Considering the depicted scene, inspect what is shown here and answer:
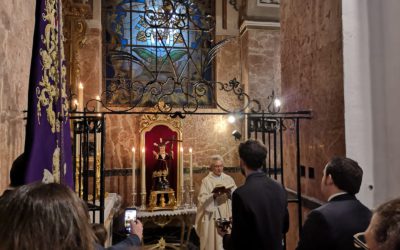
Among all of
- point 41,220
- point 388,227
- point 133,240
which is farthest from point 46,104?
point 388,227

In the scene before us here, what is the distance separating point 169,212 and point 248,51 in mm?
3833

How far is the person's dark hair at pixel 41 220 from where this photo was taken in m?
0.85

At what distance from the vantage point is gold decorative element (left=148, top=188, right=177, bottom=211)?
640cm

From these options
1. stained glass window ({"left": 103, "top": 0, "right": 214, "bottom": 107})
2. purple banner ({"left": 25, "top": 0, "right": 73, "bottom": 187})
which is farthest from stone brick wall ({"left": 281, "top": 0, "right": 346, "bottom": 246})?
stained glass window ({"left": 103, "top": 0, "right": 214, "bottom": 107})

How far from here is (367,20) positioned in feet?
9.37

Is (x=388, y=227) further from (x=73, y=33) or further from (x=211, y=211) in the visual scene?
(x=73, y=33)

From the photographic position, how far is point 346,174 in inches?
77.1

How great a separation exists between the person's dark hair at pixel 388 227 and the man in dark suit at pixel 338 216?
2.73ft

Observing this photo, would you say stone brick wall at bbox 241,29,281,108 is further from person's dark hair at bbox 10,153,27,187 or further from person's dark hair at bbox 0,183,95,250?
person's dark hair at bbox 0,183,95,250

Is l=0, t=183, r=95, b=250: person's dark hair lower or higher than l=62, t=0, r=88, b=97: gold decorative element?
lower

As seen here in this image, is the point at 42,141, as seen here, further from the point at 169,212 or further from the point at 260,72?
the point at 260,72

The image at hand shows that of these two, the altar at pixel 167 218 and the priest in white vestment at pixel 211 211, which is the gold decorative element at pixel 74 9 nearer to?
the priest in white vestment at pixel 211 211

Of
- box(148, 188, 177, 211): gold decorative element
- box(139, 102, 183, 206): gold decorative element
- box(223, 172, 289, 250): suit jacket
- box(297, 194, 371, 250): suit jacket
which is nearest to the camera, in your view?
box(297, 194, 371, 250): suit jacket

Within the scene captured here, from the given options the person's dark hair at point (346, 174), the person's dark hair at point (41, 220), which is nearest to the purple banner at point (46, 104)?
the person's dark hair at point (41, 220)
